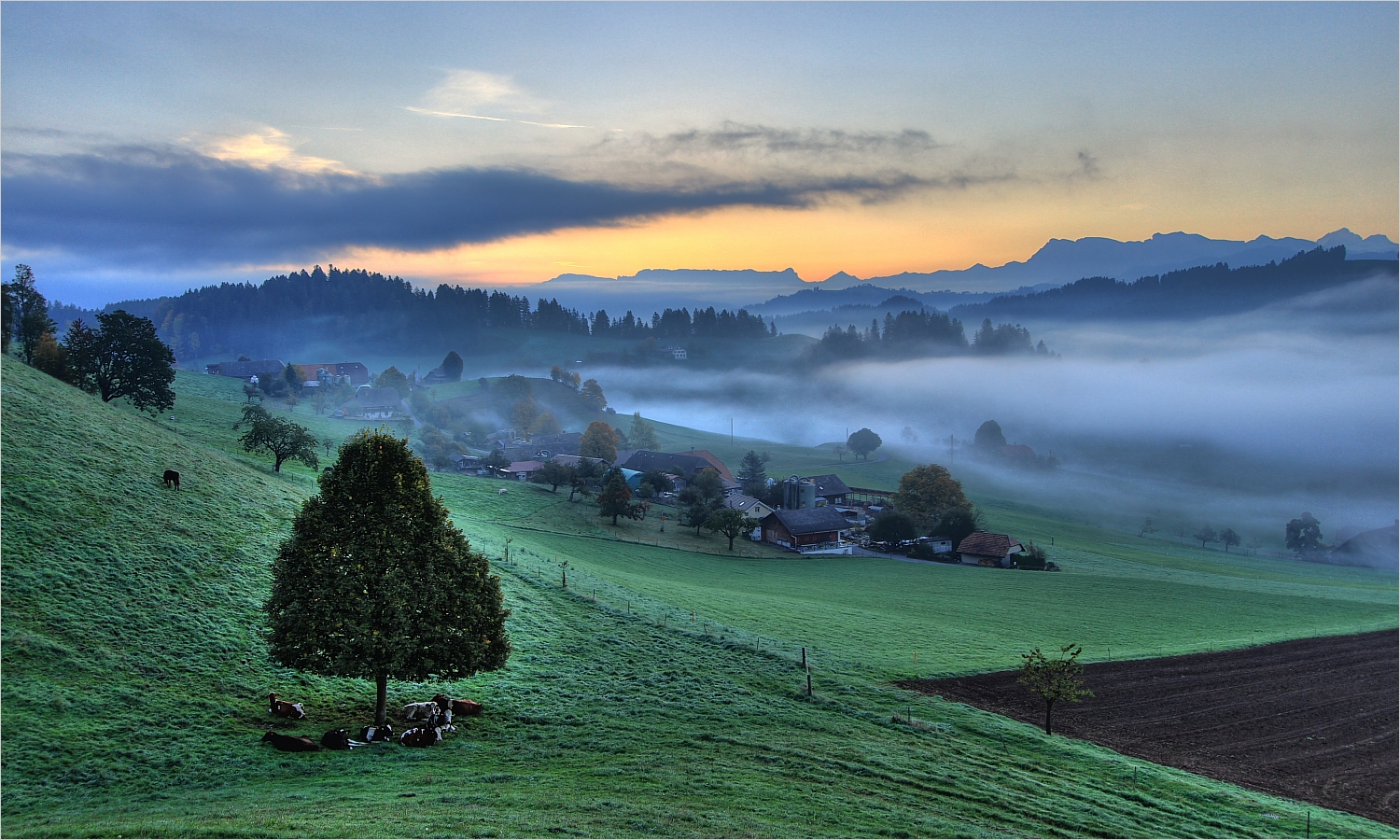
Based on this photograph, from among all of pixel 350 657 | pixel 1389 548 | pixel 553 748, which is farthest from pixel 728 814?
pixel 1389 548

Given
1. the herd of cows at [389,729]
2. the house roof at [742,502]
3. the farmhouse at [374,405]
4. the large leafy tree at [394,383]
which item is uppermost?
the large leafy tree at [394,383]

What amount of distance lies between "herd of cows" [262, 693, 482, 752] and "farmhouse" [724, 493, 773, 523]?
249ft

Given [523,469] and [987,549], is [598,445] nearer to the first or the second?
[523,469]

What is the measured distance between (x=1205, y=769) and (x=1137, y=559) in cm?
7830

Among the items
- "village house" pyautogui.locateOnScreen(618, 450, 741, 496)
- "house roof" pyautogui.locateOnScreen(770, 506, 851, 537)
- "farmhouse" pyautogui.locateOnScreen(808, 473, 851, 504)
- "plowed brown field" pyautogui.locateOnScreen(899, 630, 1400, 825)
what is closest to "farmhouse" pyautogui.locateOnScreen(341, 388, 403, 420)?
"village house" pyautogui.locateOnScreen(618, 450, 741, 496)

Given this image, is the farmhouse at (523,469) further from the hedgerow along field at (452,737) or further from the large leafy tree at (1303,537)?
the large leafy tree at (1303,537)

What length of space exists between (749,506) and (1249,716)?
72979 millimetres

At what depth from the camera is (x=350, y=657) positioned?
74.0ft

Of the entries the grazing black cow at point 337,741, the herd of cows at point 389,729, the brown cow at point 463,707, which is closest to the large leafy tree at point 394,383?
the brown cow at point 463,707

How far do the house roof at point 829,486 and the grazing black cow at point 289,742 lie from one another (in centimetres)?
11227

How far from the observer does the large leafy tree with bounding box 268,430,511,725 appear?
22734 millimetres

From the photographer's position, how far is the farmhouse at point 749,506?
103m

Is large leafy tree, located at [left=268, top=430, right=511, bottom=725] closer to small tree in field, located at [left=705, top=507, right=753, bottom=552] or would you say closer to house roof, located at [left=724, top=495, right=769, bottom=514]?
small tree in field, located at [left=705, top=507, right=753, bottom=552]

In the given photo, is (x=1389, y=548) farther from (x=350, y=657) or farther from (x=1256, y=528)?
(x=350, y=657)
